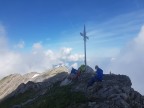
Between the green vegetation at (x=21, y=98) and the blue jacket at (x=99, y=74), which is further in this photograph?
the green vegetation at (x=21, y=98)

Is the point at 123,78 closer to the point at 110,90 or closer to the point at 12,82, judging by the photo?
the point at 110,90

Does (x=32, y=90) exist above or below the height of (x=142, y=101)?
above

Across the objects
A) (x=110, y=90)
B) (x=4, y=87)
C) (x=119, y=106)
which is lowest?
(x=119, y=106)

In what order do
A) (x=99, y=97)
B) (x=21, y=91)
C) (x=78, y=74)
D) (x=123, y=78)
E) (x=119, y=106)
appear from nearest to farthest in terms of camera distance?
(x=119, y=106), (x=99, y=97), (x=123, y=78), (x=78, y=74), (x=21, y=91)

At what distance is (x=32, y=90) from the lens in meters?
79.8

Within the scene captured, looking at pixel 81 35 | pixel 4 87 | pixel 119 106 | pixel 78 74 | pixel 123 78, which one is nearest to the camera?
pixel 119 106

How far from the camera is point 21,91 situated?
8712cm

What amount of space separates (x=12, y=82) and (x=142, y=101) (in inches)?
4282

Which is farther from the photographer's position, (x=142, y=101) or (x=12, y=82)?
(x=12, y=82)

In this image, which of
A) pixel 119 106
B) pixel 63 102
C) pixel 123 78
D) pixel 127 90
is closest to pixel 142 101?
pixel 127 90

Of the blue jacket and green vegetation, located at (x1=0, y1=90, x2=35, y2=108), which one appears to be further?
green vegetation, located at (x1=0, y1=90, x2=35, y2=108)

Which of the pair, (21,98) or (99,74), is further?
(21,98)

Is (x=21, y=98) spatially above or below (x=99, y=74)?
above

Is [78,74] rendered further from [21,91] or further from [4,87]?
[4,87]
